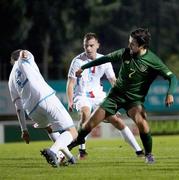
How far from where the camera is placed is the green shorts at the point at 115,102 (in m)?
14.1

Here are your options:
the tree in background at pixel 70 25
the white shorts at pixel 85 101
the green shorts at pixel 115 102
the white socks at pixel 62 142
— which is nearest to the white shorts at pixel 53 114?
the white socks at pixel 62 142

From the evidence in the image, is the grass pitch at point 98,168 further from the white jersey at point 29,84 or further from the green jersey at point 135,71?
the green jersey at point 135,71

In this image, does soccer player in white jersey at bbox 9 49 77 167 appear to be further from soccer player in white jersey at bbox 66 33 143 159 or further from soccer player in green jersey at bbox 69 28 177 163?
soccer player in white jersey at bbox 66 33 143 159

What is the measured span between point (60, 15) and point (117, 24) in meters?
13.0

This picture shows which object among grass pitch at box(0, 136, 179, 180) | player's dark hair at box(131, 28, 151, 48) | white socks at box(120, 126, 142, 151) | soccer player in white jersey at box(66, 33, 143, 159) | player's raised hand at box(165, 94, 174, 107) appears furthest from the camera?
soccer player in white jersey at box(66, 33, 143, 159)

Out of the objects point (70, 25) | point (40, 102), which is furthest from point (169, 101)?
point (70, 25)

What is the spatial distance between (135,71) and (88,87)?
3050 millimetres

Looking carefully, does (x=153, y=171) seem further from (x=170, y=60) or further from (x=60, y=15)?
(x=170, y=60)

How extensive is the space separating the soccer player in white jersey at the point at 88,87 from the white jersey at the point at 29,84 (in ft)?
8.94

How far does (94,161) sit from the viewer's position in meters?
15.2

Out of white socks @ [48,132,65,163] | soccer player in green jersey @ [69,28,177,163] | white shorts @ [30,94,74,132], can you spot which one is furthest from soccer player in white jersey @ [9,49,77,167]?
soccer player in green jersey @ [69,28,177,163]

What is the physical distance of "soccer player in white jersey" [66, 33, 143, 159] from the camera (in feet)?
53.5

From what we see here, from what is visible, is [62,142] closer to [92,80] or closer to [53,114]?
[53,114]

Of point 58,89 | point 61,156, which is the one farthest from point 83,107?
point 58,89
